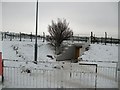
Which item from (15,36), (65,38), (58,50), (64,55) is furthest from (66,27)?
(15,36)

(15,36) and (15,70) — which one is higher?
(15,36)

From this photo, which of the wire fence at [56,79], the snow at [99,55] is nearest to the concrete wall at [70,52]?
the snow at [99,55]

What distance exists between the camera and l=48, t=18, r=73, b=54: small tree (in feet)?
72.6

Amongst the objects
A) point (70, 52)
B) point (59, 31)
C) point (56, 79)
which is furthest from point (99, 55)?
point (56, 79)

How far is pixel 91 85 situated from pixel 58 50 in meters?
14.0

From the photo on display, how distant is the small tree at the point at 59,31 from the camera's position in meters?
22.1

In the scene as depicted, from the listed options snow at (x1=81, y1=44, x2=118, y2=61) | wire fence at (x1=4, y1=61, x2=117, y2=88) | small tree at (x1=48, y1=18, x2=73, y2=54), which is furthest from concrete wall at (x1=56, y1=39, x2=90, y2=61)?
wire fence at (x1=4, y1=61, x2=117, y2=88)

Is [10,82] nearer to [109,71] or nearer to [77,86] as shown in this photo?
[77,86]

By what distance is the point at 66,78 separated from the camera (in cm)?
750

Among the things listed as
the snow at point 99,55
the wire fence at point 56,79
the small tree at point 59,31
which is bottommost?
the wire fence at point 56,79

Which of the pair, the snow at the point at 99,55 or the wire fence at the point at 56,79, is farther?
the snow at the point at 99,55

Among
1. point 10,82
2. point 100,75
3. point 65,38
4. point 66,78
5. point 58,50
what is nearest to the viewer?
point 10,82

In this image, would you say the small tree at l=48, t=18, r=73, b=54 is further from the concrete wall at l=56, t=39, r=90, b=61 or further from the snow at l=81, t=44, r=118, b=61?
the snow at l=81, t=44, r=118, b=61

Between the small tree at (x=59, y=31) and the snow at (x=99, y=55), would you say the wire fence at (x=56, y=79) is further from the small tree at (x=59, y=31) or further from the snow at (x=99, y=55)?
the small tree at (x=59, y=31)
